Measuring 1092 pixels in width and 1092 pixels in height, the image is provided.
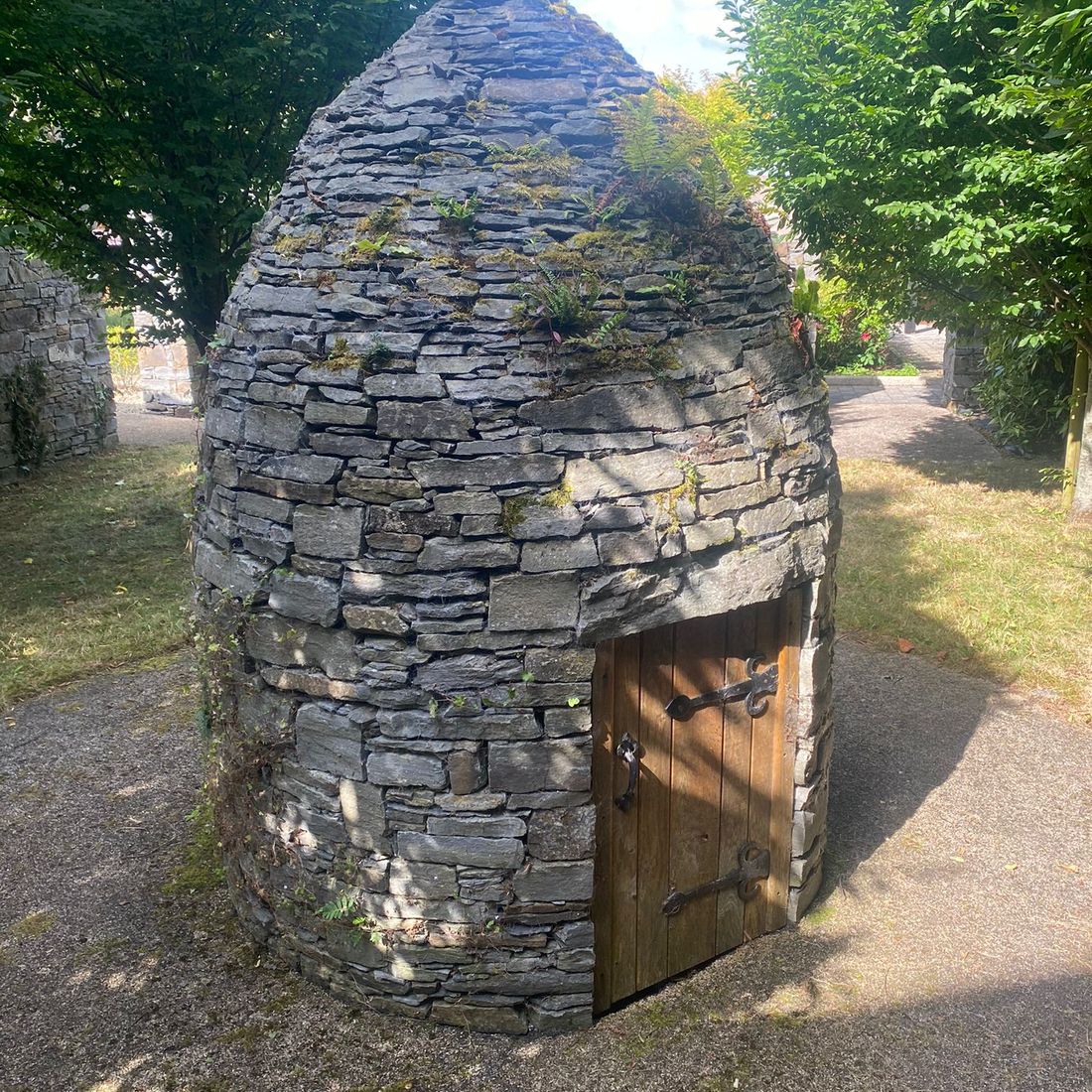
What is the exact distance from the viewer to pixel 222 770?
16.6 ft

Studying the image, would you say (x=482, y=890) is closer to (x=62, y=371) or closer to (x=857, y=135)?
(x=857, y=135)

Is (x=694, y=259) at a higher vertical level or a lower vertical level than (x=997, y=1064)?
higher

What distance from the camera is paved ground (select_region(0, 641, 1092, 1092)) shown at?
4.36 m

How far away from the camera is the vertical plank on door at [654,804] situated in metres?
4.55

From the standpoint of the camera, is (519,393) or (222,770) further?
(222,770)

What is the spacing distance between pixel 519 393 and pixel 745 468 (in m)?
1.12

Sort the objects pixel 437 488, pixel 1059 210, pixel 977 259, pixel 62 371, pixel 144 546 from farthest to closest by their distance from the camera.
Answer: pixel 62 371
pixel 144 546
pixel 977 259
pixel 1059 210
pixel 437 488

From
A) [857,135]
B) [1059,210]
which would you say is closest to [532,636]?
[1059,210]

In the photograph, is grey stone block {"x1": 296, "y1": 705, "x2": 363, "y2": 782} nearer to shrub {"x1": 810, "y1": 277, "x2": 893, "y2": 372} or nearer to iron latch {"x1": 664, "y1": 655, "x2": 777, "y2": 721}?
iron latch {"x1": 664, "y1": 655, "x2": 777, "y2": 721}

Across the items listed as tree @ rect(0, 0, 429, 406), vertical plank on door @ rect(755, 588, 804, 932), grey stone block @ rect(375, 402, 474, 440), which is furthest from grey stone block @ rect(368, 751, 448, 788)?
tree @ rect(0, 0, 429, 406)

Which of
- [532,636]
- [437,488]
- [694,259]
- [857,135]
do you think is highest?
[857,135]

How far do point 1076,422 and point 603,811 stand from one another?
34.7 feet

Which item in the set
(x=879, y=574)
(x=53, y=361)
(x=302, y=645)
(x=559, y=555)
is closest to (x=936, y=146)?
(x=879, y=574)

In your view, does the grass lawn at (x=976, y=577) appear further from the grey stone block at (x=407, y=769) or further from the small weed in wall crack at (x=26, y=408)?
the small weed in wall crack at (x=26, y=408)
